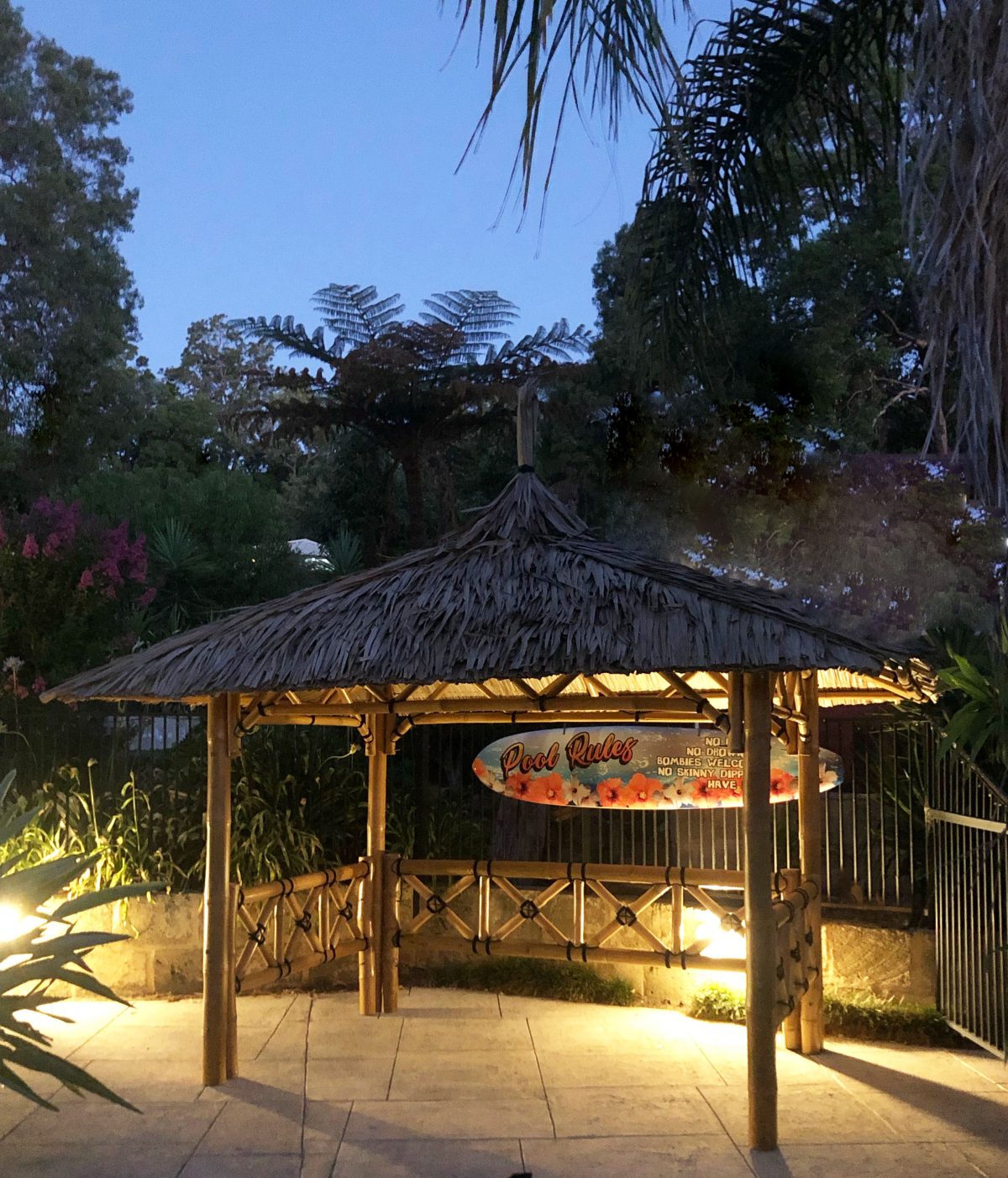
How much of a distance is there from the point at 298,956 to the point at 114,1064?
126 cm

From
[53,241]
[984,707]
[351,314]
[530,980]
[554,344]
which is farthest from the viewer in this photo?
[53,241]

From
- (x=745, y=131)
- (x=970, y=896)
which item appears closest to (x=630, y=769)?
(x=970, y=896)

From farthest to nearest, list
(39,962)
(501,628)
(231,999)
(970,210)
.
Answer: (970,210), (231,999), (501,628), (39,962)

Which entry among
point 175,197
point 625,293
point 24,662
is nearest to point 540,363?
point 625,293

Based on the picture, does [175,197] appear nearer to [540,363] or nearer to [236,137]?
[236,137]

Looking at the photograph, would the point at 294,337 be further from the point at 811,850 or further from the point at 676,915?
the point at 811,850

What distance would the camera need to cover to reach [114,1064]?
6566mm

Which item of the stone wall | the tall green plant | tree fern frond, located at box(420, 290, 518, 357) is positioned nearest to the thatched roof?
the tall green plant

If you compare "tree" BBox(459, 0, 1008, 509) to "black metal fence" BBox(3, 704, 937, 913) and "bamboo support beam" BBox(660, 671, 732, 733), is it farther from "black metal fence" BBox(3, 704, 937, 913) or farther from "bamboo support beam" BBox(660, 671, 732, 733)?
"black metal fence" BBox(3, 704, 937, 913)

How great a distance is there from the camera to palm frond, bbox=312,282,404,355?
13336 mm

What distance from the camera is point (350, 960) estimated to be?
8633 millimetres

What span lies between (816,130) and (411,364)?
18.0ft

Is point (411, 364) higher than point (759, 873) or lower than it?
higher

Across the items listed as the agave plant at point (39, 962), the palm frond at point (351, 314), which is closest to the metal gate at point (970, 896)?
the agave plant at point (39, 962)
